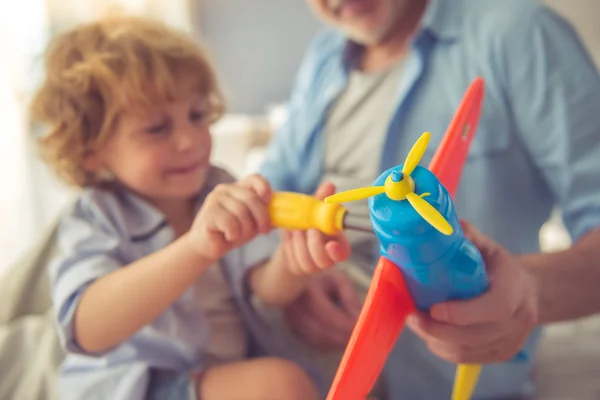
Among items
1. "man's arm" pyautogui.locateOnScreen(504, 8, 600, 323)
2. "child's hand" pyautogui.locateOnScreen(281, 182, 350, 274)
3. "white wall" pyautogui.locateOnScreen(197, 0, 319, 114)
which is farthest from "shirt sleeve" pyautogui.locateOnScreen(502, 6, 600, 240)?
"white wall" pyautogui.locateOnScreen(197, 0, 319, 114)

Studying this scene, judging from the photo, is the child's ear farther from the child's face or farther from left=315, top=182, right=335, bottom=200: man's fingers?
left=315, top=182, right=335, bottom=200: man's fingers

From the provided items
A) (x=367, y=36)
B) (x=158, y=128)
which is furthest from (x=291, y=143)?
(x=158, y=128)

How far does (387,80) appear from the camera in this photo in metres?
0.70

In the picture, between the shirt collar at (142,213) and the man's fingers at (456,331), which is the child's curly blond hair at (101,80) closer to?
the shirt collar at (142,213)

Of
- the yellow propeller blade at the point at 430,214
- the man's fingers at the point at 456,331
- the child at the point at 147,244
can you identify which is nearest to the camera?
the yellow propeller blade at the point at 430,214

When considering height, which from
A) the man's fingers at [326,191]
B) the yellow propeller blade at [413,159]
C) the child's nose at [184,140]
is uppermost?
the yellow propeller blade at [413,159]

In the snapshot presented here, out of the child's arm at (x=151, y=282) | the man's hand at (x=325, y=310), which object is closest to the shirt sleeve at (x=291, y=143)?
the man's hand at (x=325, y=310)

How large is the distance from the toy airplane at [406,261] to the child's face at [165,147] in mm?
260

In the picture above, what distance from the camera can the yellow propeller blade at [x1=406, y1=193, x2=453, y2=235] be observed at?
0.28 meters

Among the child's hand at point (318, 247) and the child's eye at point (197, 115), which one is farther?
the child's eye at point (197, 115)

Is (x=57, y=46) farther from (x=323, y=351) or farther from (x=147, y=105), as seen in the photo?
(x=323, y=351)

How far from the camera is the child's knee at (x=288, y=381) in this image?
50 cm

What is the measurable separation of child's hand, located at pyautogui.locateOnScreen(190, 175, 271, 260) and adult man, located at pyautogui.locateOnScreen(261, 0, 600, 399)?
10cm

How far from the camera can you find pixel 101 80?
558 millimetres
